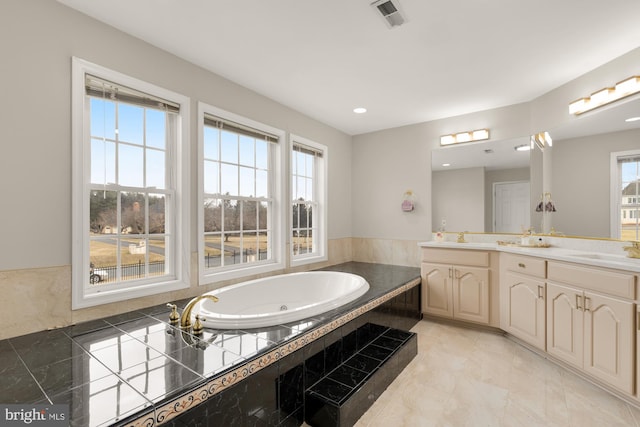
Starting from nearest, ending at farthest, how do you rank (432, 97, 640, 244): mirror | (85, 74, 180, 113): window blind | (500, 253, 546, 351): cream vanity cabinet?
(85, 74, 180, 113): window blind < (432, 97, 640, 244): mirror < (500, 253, 546, 351): cream vanity cabinet

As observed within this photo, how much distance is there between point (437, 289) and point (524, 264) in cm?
96

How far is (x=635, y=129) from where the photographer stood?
2.38 m

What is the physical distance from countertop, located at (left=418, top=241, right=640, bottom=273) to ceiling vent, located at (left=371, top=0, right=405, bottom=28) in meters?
2.14

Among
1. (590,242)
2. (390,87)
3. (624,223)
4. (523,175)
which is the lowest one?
(590,242)

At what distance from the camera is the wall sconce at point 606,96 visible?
91.0 inches

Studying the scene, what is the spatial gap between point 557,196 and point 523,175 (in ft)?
1.55

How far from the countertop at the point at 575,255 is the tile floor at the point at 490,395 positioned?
0.89m

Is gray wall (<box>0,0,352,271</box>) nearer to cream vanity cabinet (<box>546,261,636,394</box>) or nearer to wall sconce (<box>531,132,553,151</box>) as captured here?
cream vanity cabinet (<box>546,261,636,394</box>)

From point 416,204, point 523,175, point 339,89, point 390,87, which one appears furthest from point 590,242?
point 339,89

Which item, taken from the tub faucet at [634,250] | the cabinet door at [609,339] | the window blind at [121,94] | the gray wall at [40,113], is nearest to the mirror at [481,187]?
the tub faucet at [634,250]

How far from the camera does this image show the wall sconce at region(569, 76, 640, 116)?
7.59 feet

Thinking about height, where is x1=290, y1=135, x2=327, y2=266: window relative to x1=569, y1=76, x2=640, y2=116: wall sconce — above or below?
below

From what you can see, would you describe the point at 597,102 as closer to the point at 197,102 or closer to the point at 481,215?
the point at 481,215

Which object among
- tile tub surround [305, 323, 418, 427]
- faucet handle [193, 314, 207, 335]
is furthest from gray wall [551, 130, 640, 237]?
faucet handle [193, 314, 207, 335]
